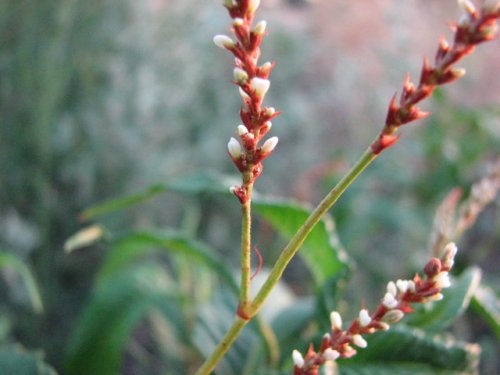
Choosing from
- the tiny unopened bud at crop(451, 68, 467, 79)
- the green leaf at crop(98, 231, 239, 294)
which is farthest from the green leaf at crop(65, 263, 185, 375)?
the tiny unopened bud at crop(451, 68, 467, 79)

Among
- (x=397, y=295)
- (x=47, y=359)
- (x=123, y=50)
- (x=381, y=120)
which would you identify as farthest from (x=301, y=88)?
(x=397, y=295)

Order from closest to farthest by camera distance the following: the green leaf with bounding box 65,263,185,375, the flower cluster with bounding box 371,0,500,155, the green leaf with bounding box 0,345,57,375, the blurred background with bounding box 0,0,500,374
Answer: the flower cluster with bounding box 371,0,500,155 < the green leaf with bounding box 0,345,57,375 < the green leaf with bounding box 65,263,185,375 < the blurred background with bounding box 0,0,500,374

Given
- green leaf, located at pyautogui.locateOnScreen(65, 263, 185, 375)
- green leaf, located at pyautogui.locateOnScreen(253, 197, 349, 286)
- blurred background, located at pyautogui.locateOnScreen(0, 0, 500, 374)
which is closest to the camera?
green leaf, located at pyautogui.locateOnScreen(253, 197, 349, 286)

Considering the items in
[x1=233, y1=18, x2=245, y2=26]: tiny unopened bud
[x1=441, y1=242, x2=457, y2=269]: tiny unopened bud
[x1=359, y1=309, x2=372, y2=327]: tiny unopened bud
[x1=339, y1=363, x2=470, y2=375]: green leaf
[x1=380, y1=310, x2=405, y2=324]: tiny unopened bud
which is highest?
[x1=233, y1=18, x2=245, y2=26]: tiny unopened bud

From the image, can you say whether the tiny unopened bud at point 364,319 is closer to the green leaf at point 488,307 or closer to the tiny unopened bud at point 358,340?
the tiny unopened bud at point 358,340

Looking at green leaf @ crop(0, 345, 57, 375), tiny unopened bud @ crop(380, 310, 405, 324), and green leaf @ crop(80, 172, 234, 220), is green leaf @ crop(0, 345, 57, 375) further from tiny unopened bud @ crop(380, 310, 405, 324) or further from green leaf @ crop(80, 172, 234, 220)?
tiny unopened bud @ crop(380, 310, 405, 324)

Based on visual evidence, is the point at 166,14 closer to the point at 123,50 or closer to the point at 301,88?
the point at 123,50

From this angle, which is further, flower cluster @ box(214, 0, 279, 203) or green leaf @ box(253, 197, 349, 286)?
green leaf @ box(253, 197, 349, 286)
